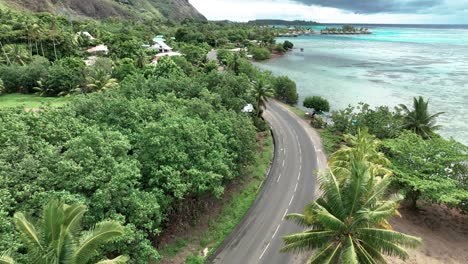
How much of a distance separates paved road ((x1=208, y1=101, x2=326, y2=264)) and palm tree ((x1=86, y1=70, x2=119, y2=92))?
31.4 metres

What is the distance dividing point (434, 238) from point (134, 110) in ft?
96.6

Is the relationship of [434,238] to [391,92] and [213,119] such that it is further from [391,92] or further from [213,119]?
[391,92]

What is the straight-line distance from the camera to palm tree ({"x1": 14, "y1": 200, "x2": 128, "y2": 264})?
11602 mm

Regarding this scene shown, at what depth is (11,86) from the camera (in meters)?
56.1

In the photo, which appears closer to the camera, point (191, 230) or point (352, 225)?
point (352, 225)

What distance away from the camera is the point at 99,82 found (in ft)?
179

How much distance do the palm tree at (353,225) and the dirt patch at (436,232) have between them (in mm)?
10528

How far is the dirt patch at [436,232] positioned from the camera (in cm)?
2375

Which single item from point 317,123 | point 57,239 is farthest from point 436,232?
point 57,239

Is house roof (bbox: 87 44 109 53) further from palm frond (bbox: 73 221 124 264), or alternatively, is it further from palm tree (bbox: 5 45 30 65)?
palm frond (bbox: 73 221 124 264)

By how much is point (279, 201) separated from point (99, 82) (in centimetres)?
4134

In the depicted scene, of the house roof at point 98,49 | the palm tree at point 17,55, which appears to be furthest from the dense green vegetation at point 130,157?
the house roof at point 98,49

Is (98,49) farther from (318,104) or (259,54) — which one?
(259,54)

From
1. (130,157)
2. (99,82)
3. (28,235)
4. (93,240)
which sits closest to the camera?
(28,235)
